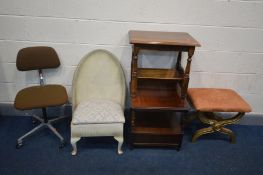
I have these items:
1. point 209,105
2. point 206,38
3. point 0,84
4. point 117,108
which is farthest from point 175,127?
point 0,84

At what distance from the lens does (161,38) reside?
5.98ft

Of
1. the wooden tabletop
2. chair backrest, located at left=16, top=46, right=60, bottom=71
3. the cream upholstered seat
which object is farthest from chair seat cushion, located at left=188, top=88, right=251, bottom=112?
chair backrest, located at left=16, top=46, right=60, bottom=71

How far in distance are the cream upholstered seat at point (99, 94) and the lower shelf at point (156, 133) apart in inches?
6.6

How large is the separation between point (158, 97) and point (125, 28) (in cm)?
69

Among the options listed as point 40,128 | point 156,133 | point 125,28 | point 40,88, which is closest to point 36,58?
point 40,88

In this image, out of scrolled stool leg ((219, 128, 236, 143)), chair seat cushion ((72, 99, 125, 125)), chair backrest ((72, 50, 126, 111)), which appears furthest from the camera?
scrolled stool leg ((219, 128, 236, 143))

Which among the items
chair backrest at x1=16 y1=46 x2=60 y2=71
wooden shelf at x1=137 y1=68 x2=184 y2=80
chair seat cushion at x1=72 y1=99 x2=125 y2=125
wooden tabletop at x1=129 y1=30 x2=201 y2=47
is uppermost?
wooden tabletop at x1=129 y1=30 x2=201 y2=47

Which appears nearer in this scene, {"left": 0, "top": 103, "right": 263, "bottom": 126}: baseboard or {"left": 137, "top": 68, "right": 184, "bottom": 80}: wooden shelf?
{"left": 137, "top": 68, "right": 184, "bottom": 80}: wooden shelf

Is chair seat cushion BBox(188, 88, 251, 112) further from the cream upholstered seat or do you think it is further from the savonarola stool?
the cream upholstered seat

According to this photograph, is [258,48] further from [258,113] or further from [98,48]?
[98,48]

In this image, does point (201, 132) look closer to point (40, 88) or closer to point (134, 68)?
point (134, 68)

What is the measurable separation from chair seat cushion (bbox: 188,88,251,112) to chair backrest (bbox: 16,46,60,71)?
1.32 metres

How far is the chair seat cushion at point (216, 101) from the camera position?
1.99 m

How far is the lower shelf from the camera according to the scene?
2.03 meters
